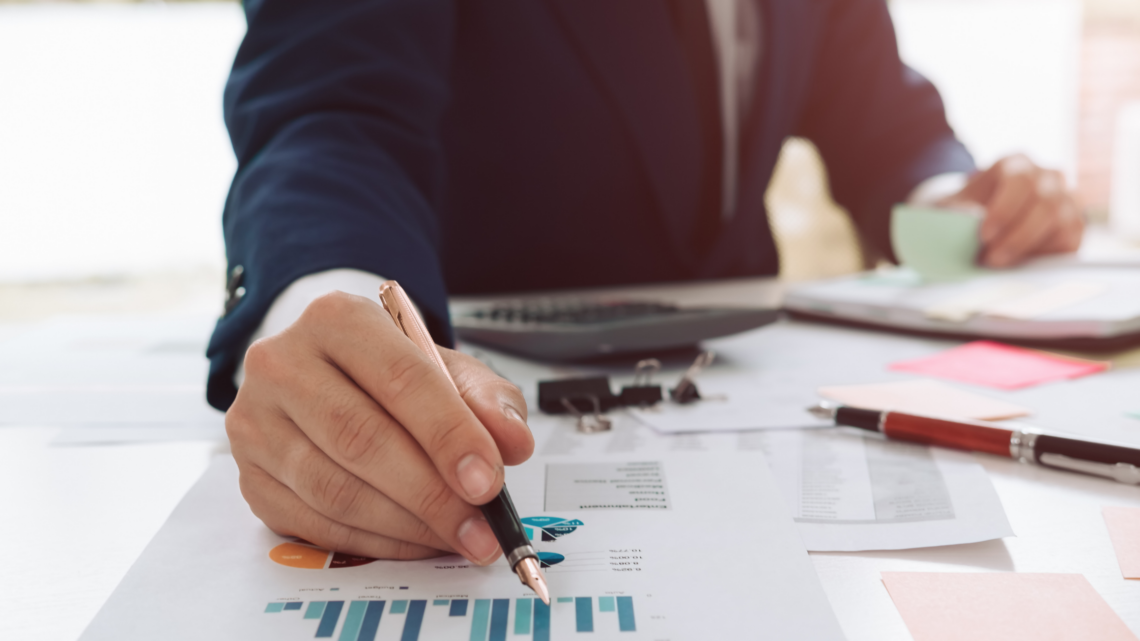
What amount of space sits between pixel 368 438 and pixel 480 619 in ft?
0.28

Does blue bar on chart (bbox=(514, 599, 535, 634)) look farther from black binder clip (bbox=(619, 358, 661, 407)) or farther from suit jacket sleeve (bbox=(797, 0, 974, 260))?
suit jacket sleeve (bbox=(797, 0, 974, 260))

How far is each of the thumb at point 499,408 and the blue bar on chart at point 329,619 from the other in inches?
3.4

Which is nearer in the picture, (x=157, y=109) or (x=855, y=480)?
(x=855, y=480)

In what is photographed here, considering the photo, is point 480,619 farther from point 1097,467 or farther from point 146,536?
point 1097,467

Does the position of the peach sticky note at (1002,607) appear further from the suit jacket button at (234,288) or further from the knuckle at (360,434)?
the suit jacket button at (234,288)

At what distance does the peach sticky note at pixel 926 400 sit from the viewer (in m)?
0.50

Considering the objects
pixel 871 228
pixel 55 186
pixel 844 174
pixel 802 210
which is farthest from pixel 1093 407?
pixel 55 186

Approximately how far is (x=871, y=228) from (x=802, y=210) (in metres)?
1.04

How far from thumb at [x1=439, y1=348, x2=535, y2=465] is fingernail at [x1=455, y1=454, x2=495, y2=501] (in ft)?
0.08

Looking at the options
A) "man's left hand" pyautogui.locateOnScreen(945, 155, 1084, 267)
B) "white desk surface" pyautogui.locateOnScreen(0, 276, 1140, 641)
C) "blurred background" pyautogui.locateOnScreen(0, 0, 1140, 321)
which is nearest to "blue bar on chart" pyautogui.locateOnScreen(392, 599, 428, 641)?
"white desk surface" pyautogui.locateOnScreen(0, 276, 1140, 641)

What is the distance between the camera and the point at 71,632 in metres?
0.28

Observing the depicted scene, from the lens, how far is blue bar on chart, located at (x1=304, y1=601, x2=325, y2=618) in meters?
0.29

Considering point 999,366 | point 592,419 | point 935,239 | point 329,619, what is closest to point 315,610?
point 329,619

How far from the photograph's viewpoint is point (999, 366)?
2.02 ft
